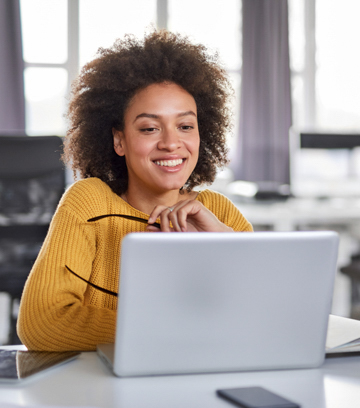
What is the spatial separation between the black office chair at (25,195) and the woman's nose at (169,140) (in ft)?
2.03

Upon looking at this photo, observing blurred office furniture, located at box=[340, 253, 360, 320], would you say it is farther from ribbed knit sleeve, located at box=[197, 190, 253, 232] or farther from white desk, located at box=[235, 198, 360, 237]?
ribbed knit sleeve, located at box=[197, 190, 253, 232]

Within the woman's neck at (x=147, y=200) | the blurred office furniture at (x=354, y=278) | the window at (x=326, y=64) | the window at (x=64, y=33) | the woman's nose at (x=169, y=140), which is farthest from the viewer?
the window at (x=326, y=64)

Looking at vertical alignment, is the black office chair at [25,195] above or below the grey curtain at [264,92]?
below

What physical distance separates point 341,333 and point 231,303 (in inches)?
13.1

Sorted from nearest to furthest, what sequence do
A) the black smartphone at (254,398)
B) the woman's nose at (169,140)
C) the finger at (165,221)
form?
1. the black smartphone at (254,398)
2. the finger at (165,221)
3. the woman's nose at (169,140)

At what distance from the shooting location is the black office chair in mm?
1731

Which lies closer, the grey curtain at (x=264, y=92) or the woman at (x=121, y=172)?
the woman at (x=121, y=172)

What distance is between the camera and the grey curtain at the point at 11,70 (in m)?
3.91

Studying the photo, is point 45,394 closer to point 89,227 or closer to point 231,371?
point 231,371

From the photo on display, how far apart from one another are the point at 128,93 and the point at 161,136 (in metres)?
0.15

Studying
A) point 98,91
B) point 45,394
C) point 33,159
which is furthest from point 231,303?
point 33,159

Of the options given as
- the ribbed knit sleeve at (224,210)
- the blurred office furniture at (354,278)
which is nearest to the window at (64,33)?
the blurred office furniture at (354,278)

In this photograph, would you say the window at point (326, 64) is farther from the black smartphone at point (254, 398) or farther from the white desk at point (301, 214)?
the black smartphone at point (254, 398)

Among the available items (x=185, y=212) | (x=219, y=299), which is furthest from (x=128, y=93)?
(x=219, y=299)
